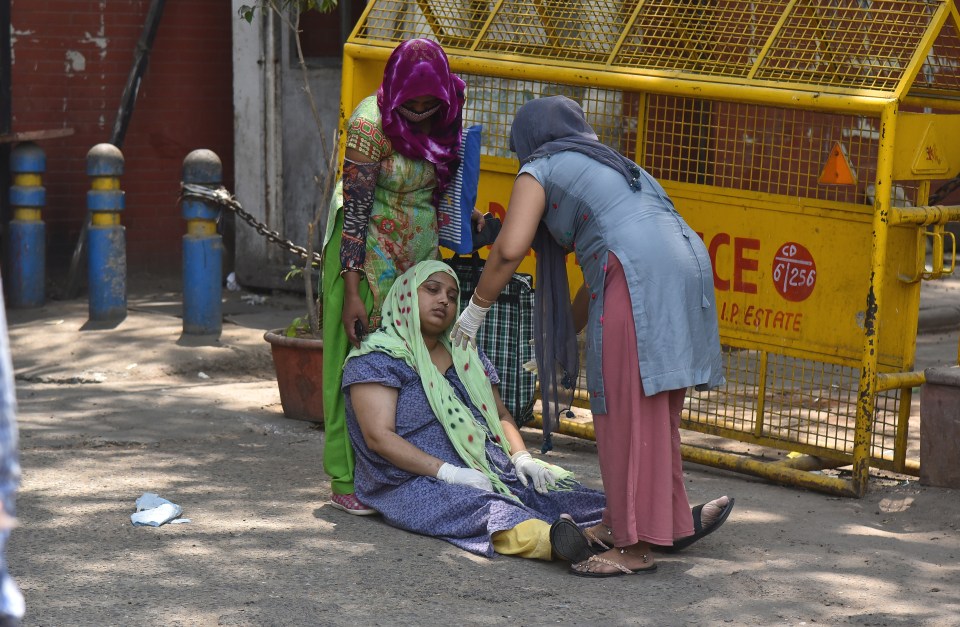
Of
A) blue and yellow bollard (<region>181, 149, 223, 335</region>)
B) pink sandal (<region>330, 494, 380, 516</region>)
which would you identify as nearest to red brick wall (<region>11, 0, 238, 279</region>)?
blue and yellow bollard (<region>181, 149, 223, 335</region>)

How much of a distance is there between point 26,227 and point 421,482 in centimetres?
498

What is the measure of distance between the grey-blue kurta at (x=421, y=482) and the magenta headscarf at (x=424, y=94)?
28.8 inches

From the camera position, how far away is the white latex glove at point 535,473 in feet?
14.7

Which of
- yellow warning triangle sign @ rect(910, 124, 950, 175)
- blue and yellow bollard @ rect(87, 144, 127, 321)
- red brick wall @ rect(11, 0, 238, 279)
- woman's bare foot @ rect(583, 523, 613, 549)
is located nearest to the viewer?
woman's bare foot @ rect(583, 523, 613, 549)

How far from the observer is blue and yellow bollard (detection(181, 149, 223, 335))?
752 cm

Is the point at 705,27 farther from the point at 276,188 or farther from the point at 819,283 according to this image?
the point at 276,188

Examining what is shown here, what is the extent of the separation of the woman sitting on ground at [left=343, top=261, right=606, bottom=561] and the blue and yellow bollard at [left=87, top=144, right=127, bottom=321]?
3855mm

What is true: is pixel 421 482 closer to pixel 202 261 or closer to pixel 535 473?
pixel 535 473

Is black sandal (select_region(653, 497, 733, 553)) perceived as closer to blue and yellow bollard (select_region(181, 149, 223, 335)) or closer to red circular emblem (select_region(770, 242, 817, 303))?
red circular emblem (select_region(770, 242, 817, 303))

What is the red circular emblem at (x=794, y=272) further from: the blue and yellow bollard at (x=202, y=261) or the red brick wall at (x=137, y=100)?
the red brick wall at (x=137, y=100)

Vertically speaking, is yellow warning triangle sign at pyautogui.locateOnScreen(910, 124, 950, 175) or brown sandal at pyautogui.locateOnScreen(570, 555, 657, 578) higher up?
yellow warning triangle sign at pyautogui.locateOnScreen(910, 124, 950, 175)

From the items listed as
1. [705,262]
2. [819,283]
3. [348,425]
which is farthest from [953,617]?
[348,425]

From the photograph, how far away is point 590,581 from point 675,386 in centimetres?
67

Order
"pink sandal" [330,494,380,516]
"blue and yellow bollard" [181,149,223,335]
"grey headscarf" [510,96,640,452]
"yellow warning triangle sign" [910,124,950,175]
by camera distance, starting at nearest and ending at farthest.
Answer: "grey headscarf" [510,96,640,452], "pink sandal" [330,494,380,516], "yellow warning triangle sign" [910,124,950,175], "blue and yellow bollard" [181,149,223,335]
